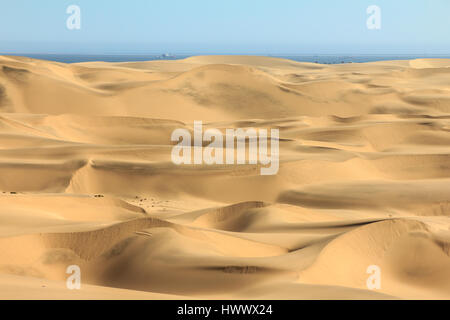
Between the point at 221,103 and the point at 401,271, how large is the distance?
943 inches

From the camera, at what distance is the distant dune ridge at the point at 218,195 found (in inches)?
316

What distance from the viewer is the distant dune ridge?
8.02 meters

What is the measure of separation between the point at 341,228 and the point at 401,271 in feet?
4.94

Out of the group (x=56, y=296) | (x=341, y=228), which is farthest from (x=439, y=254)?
(x=56, y=296)

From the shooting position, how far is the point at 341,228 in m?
10.2

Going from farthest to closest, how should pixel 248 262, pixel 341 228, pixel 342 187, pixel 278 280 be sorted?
1. pixel 342 187
2. pixel 341 228
3. pixel 248 262
4. pixel 278 280

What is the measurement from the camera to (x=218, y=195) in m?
15.6

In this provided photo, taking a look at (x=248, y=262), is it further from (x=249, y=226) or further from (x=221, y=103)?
(x=221, y=103)

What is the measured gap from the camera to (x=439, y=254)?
927 cm

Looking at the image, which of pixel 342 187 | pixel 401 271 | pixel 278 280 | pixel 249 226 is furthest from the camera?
pixel 342 187
